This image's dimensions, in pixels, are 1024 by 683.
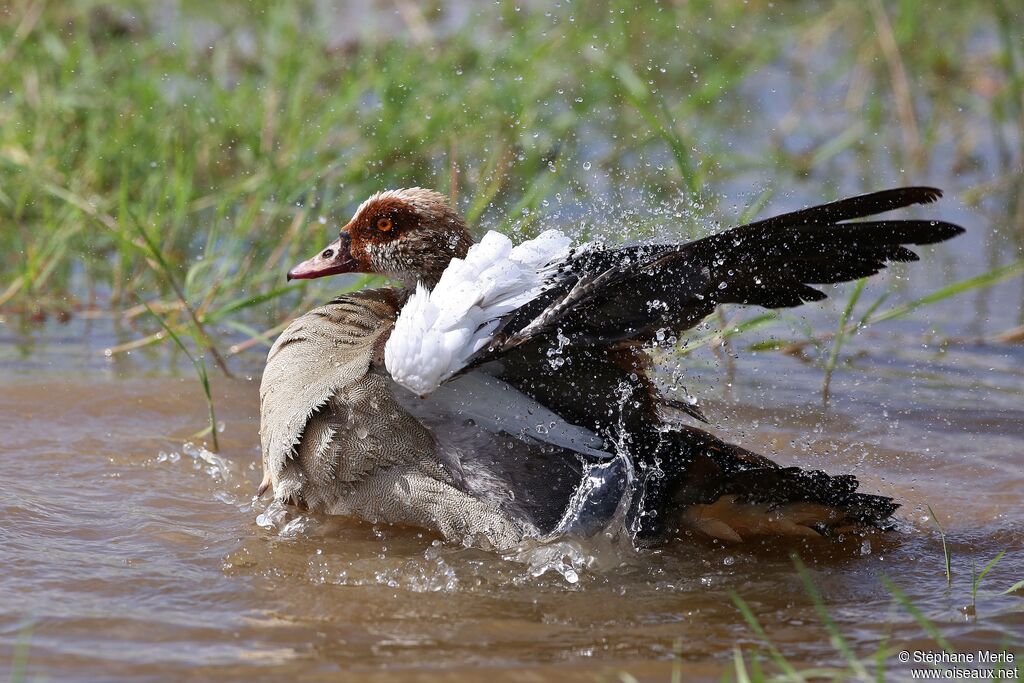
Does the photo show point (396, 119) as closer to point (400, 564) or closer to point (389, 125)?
point (389, 125)

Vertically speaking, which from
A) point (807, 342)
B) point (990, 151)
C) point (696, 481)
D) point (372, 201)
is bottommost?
point (696, 481)

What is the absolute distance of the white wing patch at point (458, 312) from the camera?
348cm

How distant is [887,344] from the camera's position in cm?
576

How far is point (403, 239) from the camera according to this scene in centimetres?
435

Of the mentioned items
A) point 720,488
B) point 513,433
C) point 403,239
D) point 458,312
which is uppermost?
point 403,239

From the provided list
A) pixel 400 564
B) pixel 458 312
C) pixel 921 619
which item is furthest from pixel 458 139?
pixel 921 619

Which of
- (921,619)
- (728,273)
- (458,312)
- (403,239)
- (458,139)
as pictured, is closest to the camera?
(921,619)

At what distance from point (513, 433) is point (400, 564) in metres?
0.49

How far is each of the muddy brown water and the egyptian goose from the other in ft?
0.38

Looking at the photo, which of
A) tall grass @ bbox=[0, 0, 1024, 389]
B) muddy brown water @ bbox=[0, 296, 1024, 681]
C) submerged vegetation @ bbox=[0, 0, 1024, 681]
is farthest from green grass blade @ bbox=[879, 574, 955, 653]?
tall grass @ bbox=[0, 0, 1024, 389]

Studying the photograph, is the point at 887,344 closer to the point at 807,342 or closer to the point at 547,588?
the point at 807,342

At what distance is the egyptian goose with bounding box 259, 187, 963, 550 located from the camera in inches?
139

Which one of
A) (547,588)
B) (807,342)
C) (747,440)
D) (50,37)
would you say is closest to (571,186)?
(807,342)

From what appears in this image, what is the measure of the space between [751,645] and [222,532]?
1.63 m
